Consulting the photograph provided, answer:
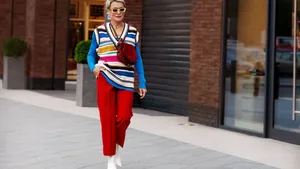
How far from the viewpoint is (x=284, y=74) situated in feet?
34.3

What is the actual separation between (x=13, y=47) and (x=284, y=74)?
1237cm

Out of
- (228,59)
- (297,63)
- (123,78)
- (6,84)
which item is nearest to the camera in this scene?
(123,78)

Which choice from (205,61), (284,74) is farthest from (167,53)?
(284,74)

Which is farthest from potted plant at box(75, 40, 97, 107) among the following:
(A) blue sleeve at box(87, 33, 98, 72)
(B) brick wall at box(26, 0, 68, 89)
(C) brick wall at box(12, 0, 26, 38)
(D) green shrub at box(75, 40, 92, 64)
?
(C) brick wall at box(12, 0, 26, 38)

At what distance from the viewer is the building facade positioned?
1048cm

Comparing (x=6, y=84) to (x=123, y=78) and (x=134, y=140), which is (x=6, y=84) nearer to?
(x=134, y=140)

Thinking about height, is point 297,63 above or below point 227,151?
above

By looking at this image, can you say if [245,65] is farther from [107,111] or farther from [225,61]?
[107,111]

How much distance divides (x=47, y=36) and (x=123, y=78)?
49.5 feet

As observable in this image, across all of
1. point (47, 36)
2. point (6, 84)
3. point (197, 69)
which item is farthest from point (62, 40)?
point (197, 69)

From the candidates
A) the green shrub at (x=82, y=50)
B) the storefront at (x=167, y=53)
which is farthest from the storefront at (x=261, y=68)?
the green shrub at (x=82, y=50)

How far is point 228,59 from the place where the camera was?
11.9m

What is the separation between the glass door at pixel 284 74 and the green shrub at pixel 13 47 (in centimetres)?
1201

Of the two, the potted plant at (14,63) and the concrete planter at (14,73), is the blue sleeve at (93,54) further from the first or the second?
the concrete planter at (14,73)
